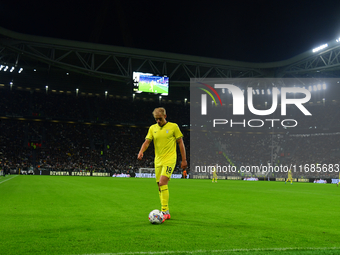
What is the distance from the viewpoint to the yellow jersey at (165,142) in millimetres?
7180

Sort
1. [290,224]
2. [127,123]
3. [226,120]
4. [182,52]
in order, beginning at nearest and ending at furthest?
[290,224] → [182,52] → [127,123] → [226,120]

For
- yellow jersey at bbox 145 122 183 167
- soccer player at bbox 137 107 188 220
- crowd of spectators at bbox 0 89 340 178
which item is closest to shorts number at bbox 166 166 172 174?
soccer player at bbox 137 107 188 220

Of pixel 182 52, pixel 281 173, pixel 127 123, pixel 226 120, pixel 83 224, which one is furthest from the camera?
pixel 226 120

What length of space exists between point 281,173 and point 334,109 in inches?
834

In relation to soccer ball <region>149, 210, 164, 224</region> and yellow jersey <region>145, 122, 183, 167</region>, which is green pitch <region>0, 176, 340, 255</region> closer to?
soccer ball <region>149, 210, 164, 224</region>

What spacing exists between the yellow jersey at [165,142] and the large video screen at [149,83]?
30977mm

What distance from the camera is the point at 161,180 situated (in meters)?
6.95

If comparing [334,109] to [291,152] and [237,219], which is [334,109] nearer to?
[291,152]

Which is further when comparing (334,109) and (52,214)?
(334,109)

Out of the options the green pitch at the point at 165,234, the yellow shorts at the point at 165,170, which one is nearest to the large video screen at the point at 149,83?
the green pitch at the point at 165,234

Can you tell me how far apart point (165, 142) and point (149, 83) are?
103 ft

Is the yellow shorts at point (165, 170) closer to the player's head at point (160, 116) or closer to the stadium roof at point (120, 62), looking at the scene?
the player's head at point (160, 116)

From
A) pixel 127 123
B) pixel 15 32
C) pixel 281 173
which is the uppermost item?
pixel 15 32

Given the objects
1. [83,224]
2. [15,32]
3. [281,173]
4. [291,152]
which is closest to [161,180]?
[83,224]
